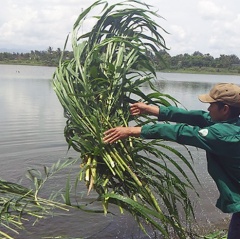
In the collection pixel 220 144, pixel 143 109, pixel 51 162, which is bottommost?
pixel 51 162

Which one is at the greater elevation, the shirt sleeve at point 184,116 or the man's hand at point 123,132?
the shirt sleeve at point 184,116

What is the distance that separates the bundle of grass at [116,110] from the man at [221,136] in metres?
0.37

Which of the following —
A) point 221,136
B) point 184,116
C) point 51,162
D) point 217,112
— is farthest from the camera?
point 51,162

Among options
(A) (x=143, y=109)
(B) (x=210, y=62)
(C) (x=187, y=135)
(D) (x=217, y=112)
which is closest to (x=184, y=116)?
(A) (x=143, y=109)

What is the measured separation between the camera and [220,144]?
268 centimetres

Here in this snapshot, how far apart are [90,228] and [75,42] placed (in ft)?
8.63

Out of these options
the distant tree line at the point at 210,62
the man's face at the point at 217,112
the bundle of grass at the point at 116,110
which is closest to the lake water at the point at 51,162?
the bundle of grass at the point at 116,110

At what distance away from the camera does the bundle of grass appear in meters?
3.26

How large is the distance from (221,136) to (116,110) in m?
1.26

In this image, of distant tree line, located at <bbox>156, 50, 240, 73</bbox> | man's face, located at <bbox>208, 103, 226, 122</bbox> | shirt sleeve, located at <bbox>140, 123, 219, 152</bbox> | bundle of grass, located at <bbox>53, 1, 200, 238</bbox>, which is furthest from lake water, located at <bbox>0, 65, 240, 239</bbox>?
distant tree line, located at <bbox>156, 50, 240, 73</bbox>

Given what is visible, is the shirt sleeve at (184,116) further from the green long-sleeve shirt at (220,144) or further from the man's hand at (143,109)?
the green long-sleeve shirt at (220,144)

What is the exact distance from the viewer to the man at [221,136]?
269cm

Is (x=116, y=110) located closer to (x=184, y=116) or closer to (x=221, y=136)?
(x=184, y=116)

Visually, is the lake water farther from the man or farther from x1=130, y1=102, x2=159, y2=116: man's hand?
the man
